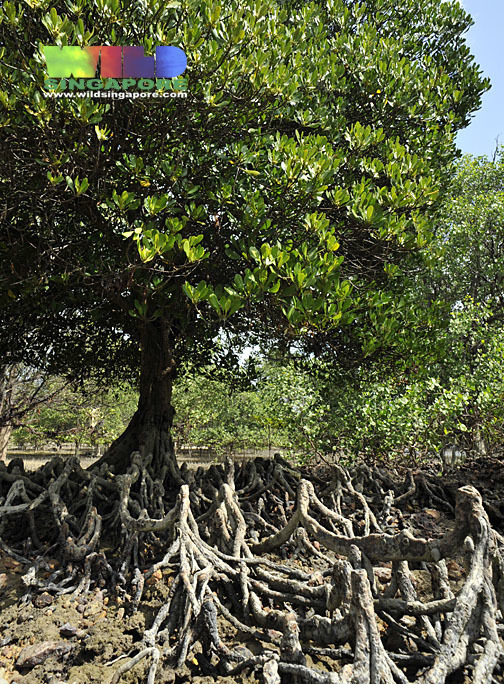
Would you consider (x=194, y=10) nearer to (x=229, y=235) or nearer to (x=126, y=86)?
(x=126, y=86)

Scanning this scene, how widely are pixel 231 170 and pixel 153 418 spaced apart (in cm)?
506

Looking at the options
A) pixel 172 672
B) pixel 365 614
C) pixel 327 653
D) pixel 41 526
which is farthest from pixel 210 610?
pixel 41 526

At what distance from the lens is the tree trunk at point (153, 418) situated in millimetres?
8109

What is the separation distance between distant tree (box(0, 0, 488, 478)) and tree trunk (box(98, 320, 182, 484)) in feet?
0.26

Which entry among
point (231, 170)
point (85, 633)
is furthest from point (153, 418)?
point (231, 170)

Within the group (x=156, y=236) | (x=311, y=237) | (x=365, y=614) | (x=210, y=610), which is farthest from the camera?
(x=311, y=237)

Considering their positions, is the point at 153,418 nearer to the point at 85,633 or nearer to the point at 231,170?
the point at 85,633

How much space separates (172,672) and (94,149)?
517cm

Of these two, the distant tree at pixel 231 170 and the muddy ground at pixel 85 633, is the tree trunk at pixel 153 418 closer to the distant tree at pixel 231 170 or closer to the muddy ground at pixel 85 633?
the distant tree at pixel 231 170

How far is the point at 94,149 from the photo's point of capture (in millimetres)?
4883

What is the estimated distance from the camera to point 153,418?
28.1ft

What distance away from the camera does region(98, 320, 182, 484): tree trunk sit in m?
8.11

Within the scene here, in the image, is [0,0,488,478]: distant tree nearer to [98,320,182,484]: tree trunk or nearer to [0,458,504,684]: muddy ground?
[98,320,182,484]: tree trunk

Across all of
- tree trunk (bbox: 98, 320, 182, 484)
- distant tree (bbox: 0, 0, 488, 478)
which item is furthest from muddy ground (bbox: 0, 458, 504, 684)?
distant tree (bbox: 0, 0, 488, 478)
